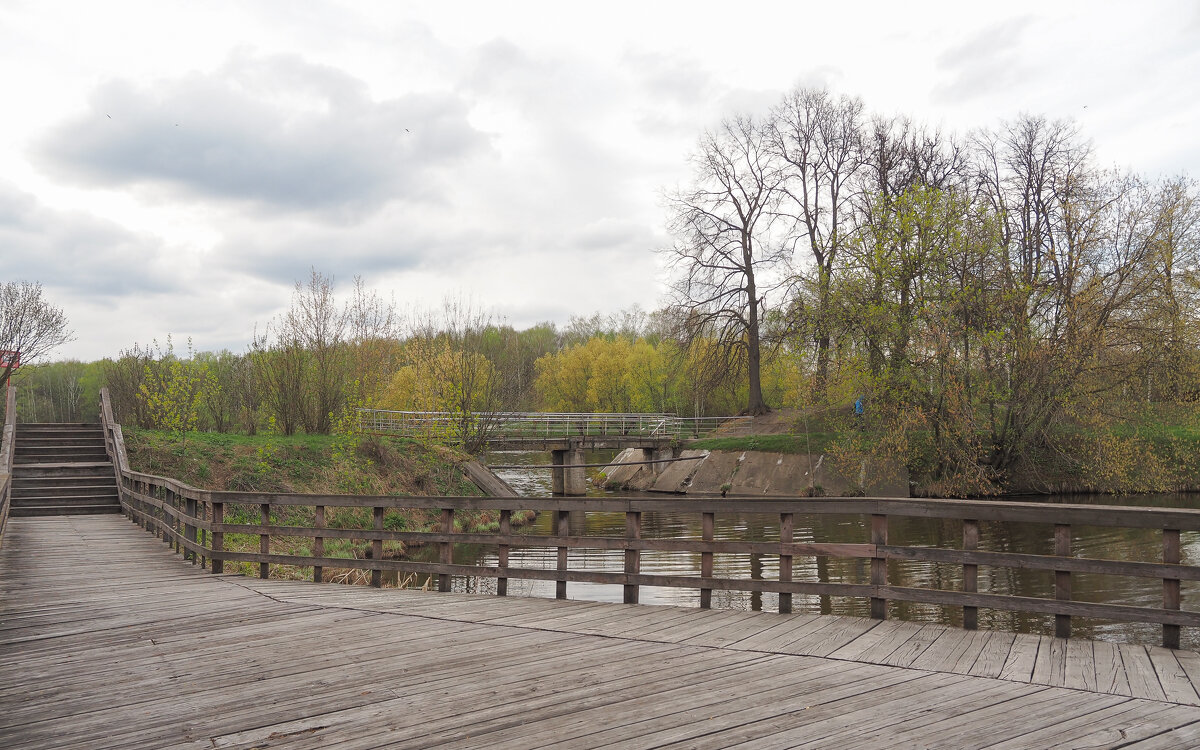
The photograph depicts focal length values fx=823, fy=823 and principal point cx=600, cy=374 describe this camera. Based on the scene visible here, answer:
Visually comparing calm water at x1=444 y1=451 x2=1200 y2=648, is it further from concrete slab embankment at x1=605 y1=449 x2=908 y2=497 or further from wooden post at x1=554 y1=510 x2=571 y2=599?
wooden post at x1=554 y1=510 x2=571 y2=599

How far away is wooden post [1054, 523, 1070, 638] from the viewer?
554 centimetres

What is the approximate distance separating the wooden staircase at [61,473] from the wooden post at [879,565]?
1731 cm

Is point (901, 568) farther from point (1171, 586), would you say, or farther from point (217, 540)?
point (217, 540)

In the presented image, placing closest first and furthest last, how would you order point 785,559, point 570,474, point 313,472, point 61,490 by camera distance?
point 785,559 → point 61,490 → point 313,472 → point 570,474

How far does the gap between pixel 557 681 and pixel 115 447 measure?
1801 cm

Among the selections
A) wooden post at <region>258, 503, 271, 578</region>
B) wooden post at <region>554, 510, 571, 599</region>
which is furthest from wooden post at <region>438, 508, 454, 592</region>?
wooden post at <region>258, 503, 271, 578</region>

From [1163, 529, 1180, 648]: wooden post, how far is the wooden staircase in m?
19.2

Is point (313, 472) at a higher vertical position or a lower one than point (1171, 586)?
lower

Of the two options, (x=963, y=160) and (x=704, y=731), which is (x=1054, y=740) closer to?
(x=704, y=731)

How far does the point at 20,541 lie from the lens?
514 inches

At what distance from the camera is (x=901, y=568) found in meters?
15.1

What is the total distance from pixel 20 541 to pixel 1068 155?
34376 mm

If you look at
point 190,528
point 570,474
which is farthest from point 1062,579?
point 570,474

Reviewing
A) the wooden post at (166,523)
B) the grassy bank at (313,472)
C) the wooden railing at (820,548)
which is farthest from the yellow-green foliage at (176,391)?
the wooden railing at (820,548)
